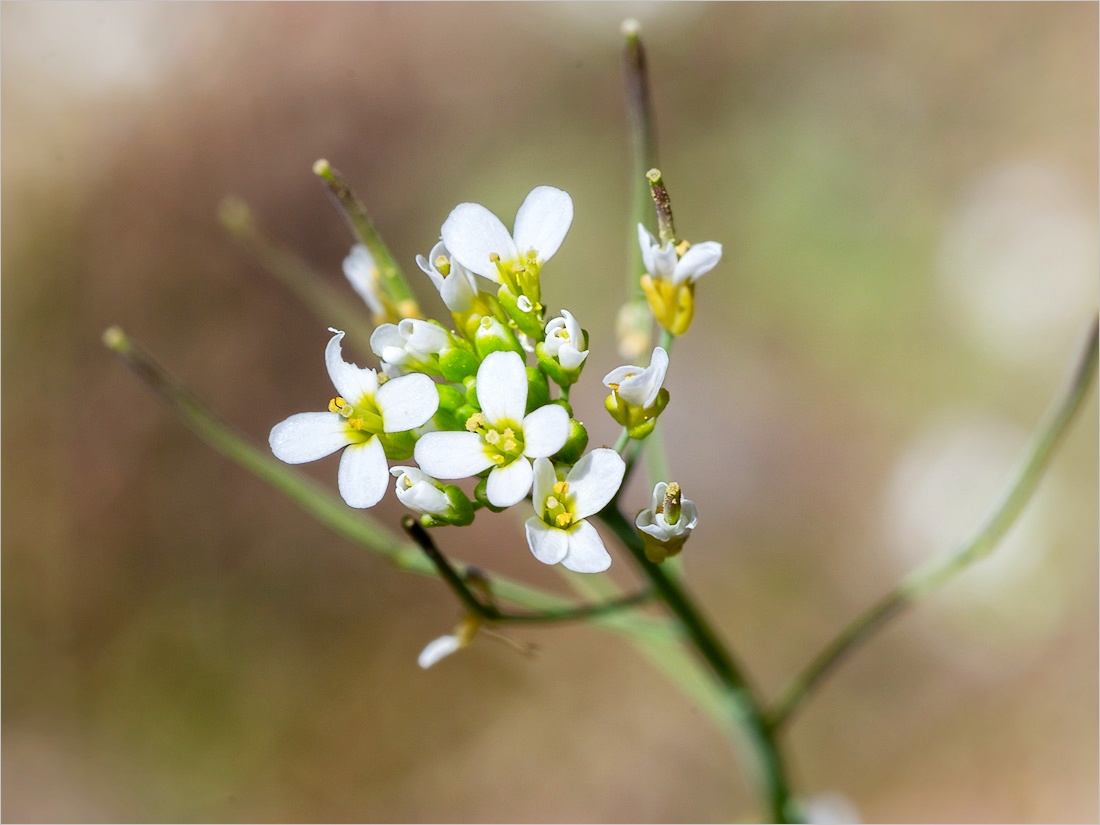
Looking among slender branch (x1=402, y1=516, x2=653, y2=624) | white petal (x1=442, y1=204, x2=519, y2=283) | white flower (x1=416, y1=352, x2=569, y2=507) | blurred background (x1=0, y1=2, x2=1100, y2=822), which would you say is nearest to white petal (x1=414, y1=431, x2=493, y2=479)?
white flower (x1=416, y1=352, x2=569, y2=507)

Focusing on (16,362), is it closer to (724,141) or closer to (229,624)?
(229,624)

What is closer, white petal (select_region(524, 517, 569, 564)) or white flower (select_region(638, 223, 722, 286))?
white petal (select_region(524, 517, 569, 564))

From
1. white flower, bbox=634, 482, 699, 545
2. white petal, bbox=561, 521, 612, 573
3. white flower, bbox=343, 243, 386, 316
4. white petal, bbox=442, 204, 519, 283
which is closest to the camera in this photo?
white petal, bbox=561, 521, 612, 573

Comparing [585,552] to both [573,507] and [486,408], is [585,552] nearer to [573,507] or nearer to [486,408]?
[573,507]

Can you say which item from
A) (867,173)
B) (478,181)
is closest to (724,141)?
(867,173)

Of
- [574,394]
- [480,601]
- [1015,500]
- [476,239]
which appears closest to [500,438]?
[476,239]

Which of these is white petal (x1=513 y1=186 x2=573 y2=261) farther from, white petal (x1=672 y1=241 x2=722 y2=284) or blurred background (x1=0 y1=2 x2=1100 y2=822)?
blurred background (x1=0 y1=2 x2=1100 y2=822)

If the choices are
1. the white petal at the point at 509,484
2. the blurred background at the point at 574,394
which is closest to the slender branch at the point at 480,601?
the white petal at the point at 509,484
